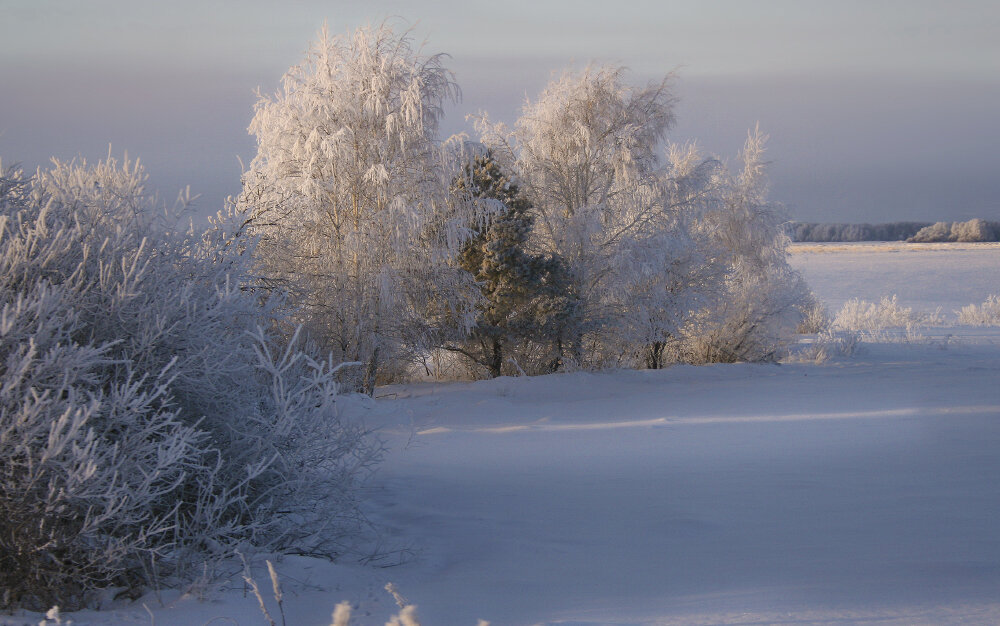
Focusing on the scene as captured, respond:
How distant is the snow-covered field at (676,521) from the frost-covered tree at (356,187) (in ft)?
9.00

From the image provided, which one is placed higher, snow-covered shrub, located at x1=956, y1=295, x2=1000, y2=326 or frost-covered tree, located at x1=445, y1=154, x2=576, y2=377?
frost-covered tree, located at x1=445, y1=154, x2=576, y2=377

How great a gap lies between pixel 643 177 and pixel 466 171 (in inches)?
155

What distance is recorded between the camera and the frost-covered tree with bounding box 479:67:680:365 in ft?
53.5

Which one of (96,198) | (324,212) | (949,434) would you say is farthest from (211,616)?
(324,212)

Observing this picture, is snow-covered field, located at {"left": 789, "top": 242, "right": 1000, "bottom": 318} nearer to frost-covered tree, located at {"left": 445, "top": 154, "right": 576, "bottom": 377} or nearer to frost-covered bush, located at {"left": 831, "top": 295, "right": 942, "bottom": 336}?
frost-covered bush, located at {"left": 831, "top": 295, "right": 942, "bottom": 336}

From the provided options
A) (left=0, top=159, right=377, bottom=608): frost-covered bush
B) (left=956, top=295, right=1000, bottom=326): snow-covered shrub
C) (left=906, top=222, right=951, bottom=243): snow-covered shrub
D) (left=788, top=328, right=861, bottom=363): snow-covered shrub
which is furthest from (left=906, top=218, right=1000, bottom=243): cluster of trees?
(left=0, top=159, right=377, bottom=608): frost-covered bush

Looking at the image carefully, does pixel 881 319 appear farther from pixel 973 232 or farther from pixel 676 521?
pixel 973 232

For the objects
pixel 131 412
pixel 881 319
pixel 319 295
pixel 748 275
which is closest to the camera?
pixel 131 412

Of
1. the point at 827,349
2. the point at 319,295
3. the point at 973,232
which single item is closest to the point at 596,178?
the point at 319,295

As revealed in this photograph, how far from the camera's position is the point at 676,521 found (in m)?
5.54

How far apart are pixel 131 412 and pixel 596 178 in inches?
565

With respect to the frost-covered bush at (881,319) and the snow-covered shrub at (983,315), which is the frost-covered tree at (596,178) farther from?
the snow-covered shrub at (983,315)

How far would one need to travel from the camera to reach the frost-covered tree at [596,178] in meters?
16.3

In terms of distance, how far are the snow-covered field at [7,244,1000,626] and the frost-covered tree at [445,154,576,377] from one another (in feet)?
12.4
